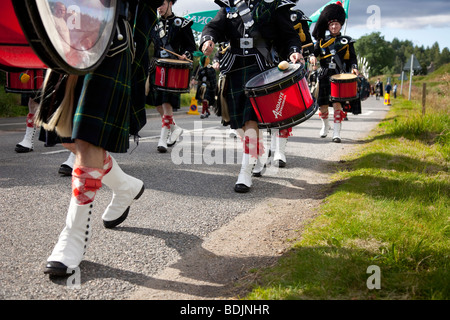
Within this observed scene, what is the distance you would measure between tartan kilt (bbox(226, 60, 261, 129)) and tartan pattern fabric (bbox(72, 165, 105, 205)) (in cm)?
Result: 212

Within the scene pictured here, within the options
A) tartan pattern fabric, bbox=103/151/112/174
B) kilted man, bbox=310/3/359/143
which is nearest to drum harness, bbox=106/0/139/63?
tartan pattern fabric, bbox=103/151/112/174

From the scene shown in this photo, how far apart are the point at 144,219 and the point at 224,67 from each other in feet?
5.82

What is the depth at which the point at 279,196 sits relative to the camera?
14.3ft

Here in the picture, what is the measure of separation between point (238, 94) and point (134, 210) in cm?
155

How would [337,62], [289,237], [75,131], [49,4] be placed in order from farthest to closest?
1. [337,62]
2. [289,237]
3. [75,131]
4. [49,4]

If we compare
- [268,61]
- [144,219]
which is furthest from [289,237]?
[268,61]

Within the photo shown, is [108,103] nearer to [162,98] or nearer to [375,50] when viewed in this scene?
[162,98]

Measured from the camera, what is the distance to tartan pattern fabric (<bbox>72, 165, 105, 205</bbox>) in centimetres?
242

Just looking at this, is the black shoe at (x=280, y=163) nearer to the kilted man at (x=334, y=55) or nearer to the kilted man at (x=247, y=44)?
the kilted man at (x=247, y=44)

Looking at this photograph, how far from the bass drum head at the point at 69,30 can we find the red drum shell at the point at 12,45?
196 millimetres

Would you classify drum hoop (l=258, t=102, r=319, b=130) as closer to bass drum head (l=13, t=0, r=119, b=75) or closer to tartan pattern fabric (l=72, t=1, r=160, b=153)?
tartan pattern fabric (l=72, t=1, r=160, b=153)

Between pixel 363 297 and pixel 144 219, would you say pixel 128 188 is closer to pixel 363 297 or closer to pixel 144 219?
pixel 144 219

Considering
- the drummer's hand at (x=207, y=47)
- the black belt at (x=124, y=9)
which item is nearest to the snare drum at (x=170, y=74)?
the drummer's hand at (x=207, y=47)
